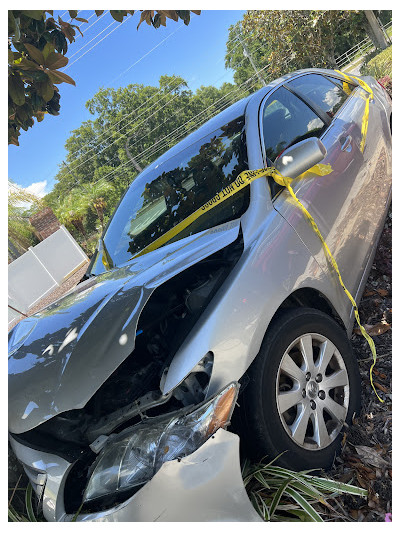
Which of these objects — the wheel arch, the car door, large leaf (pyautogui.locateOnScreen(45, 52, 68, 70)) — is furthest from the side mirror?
large leaf (pyautogui.locateOnScreen(45, 52, 68, 70))

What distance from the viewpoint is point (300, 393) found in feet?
6.29

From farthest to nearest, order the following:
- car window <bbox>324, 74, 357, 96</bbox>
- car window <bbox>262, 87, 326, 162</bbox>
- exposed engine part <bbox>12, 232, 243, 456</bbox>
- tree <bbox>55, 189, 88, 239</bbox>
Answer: tree <bbox>55, 189, 88, 239</bbox> → car window <bbox>324, 74, 357, 96</bbox> → car window <bbox>262, 87, 326, 162</bbox> → exposed engine part <bbox>12, 232, 243, 456</bbox>

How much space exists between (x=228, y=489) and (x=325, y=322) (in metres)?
0.92

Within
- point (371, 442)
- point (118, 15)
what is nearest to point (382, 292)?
point (371, 442)

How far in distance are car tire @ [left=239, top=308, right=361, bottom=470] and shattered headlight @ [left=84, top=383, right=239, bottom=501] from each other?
0.78ft

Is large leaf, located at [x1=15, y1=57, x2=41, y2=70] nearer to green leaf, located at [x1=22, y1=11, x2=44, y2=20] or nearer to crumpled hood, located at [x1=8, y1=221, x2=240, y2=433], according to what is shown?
green leaf, located at [x1=22, y1=11, x2=44, y2=20]

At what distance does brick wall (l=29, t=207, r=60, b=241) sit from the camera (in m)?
11.6

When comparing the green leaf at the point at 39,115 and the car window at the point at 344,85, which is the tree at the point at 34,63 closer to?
the green leaf at the point at 39,115

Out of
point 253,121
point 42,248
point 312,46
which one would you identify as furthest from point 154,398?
point 312,46

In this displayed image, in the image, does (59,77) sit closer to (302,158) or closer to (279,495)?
(302,158)

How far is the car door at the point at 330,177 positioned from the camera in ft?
7.90

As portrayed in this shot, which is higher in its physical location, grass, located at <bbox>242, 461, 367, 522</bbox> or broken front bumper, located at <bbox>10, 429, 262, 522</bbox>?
broken front bumper, located at <bbox>10, 429, 262, 522</bbox>

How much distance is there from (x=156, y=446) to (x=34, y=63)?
69.4 inches

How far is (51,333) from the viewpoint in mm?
1983
